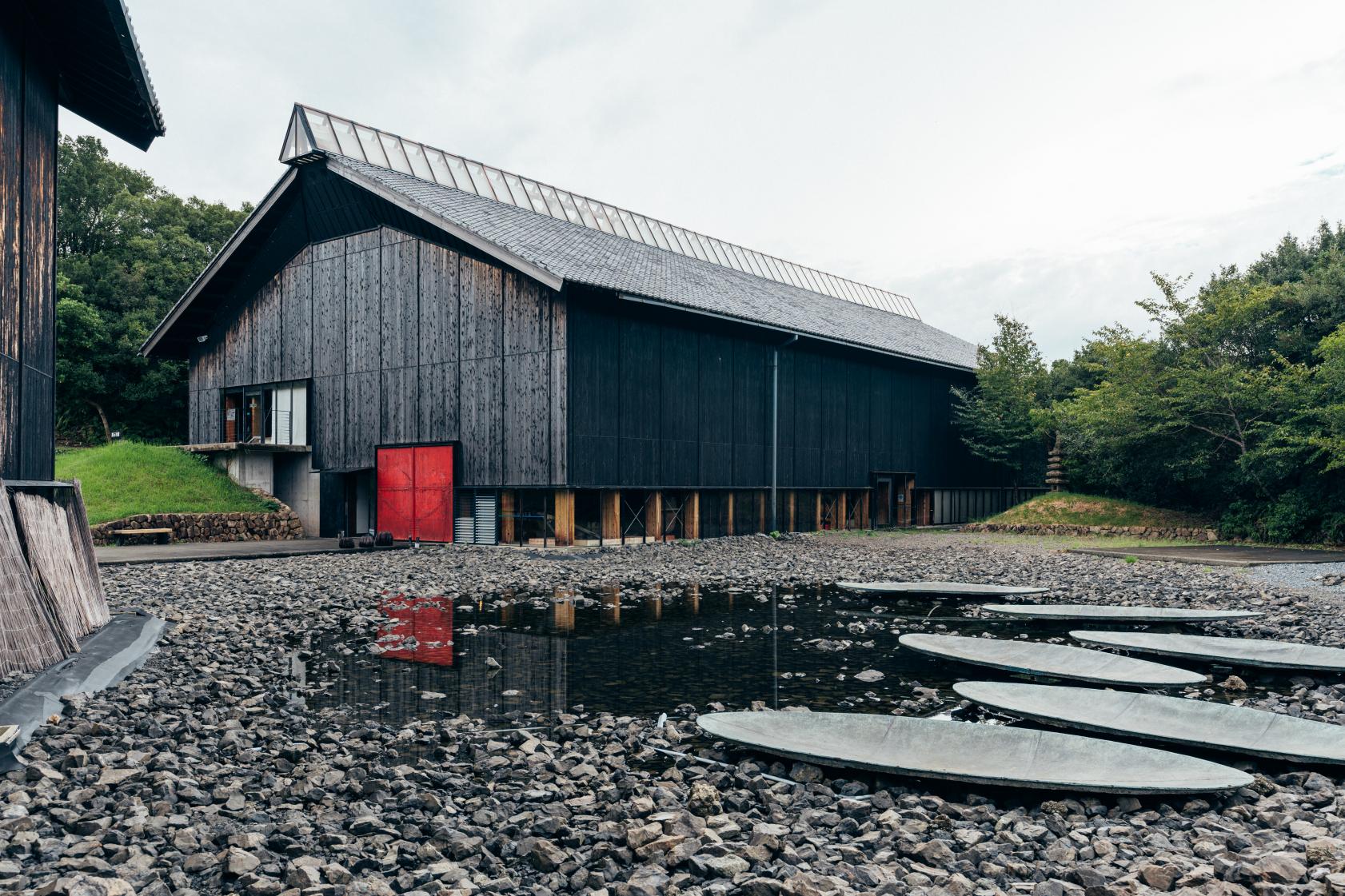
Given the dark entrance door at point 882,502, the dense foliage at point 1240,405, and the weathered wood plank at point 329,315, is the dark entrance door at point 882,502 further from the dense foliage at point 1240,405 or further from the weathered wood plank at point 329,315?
the weathered wood plank at point 329,315

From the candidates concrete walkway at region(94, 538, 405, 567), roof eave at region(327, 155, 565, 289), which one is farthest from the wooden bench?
roof eave at region(327, 155, 565, 289)

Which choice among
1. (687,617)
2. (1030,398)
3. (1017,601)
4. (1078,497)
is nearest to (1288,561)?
(1017,601)

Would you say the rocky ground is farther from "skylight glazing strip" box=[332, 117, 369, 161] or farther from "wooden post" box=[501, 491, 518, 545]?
"skylight glazing strip" box=[332, 117, 369, 161]

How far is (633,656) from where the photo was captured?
8969mm

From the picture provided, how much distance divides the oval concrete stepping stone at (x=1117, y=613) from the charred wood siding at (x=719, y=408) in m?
11.4

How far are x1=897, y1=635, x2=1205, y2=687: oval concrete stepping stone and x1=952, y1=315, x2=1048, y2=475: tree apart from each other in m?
26.9

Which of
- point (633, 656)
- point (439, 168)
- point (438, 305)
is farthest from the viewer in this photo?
point (439, 168)

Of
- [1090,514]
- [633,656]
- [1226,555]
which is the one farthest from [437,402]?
[1090,514]

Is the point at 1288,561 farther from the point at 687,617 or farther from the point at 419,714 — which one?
the point at 419,714

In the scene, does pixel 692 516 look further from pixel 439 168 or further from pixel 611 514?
pixel 439 168

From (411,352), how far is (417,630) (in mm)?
14230

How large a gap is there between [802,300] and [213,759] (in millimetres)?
31870

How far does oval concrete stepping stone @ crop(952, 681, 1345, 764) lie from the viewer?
5.29 metres

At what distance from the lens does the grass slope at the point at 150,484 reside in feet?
77.8
